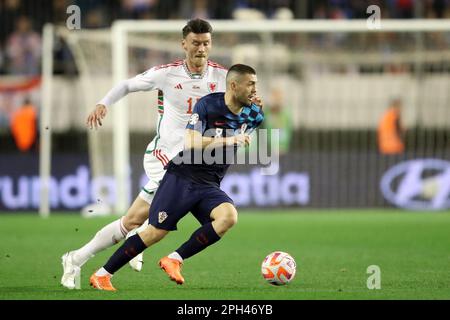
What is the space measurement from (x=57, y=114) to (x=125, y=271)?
410 inches

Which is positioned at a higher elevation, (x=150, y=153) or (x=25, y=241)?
(x=150, y=153)

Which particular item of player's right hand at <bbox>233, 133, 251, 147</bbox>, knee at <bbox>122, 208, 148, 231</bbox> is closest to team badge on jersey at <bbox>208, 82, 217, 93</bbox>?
knee at <bbox>122, 208, 148, 231</bbox>

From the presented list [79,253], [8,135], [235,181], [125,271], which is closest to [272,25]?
[235,181]

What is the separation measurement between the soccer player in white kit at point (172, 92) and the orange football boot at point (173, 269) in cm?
81

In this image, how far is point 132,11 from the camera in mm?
23141

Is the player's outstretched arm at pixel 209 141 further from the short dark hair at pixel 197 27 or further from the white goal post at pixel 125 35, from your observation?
the white goal post at pixel 125 35

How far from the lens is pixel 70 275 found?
8.92 m

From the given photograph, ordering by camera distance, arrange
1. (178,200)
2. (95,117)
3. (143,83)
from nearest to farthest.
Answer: (178,200)
(95,117)
(143,83)

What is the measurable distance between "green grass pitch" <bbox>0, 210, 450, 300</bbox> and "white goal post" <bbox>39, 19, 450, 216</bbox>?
839 millimetres

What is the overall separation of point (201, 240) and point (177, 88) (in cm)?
166

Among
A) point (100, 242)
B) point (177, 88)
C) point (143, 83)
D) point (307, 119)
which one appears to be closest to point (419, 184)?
point (307, 119)

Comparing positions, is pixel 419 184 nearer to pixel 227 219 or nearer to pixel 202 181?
pixel 202 181
